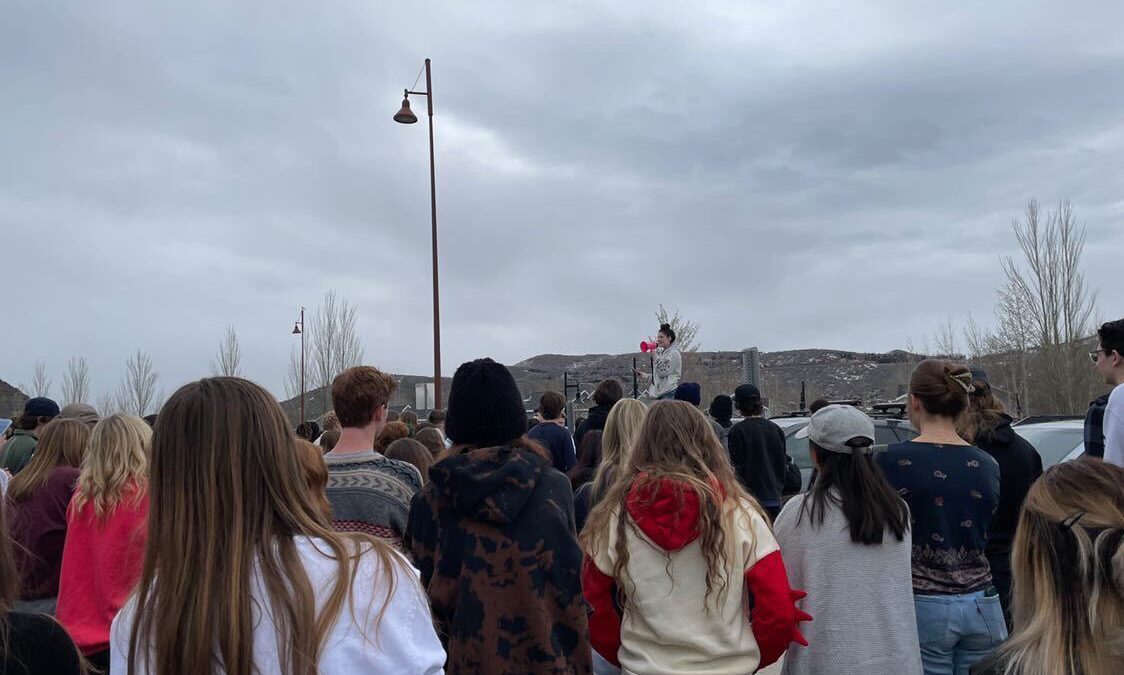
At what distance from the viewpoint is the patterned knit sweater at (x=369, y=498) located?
3918mm

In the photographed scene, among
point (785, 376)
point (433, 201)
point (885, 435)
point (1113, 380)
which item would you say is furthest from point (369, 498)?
point (785, 376)

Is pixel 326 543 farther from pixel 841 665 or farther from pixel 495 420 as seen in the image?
pixel 841 665

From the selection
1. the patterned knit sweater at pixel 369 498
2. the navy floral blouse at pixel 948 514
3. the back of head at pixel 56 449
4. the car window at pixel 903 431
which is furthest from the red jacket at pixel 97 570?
the car window at pixel 903 431

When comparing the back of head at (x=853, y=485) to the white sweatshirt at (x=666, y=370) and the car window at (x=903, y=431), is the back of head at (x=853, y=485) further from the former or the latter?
the white sweatshirt at (x=666, y=370)

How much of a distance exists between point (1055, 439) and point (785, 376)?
2535 inches

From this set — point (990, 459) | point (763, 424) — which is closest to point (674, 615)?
point (990, 459)

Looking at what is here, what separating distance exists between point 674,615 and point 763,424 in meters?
4.26

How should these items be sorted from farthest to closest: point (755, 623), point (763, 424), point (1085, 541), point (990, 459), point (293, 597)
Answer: point (763, 424) < point (990, 459) < point (755, 623) < point (1085, 541) < point (293, 597)

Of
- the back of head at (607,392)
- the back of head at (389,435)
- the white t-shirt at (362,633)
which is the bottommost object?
the white t-shirt at (362,633)

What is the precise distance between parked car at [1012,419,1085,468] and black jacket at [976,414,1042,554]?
313cm

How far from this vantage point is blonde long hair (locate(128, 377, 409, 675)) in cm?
197

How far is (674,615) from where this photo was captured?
3586mm

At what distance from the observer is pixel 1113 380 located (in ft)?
16.7

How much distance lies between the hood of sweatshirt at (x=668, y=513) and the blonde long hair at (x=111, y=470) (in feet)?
7.69
